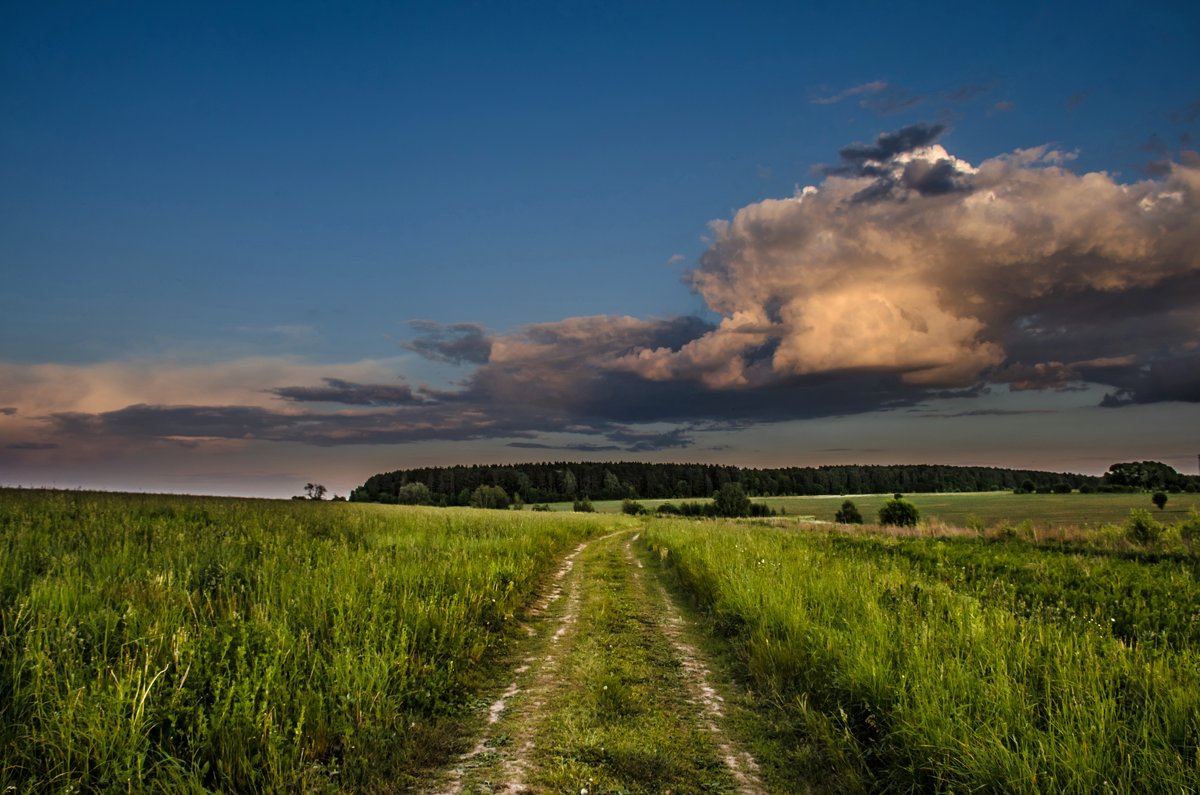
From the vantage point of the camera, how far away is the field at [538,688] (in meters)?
4.45

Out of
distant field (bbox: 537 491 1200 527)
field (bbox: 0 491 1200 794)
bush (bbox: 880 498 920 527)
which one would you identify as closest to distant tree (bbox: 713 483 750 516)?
distant field (bbox: 537 491 1200 527)

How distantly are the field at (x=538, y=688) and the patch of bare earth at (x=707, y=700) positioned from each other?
0.13ft

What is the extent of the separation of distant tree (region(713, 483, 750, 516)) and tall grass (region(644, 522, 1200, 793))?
10414cm

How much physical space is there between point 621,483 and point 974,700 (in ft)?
535

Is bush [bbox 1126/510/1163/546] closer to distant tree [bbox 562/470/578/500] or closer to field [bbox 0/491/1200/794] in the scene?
field [bbox 0/491/1200/794]

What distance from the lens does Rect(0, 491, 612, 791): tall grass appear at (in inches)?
175

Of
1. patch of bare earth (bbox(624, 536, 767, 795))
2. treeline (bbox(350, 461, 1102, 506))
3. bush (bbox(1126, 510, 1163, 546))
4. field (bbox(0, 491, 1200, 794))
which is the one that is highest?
field (bbox(0, 491, 1200, 794))

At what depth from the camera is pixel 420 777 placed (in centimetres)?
495

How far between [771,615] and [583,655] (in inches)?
118

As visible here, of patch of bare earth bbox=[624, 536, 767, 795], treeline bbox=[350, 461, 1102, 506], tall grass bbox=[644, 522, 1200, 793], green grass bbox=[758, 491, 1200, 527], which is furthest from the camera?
treeline bbox=[350, 461, 1102, 506]

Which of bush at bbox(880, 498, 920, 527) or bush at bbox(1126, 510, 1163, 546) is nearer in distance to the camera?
bush at bbox(1126, 510, 1163, 546)

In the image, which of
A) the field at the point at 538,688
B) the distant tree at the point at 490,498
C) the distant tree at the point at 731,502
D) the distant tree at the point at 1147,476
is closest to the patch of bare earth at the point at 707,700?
the field at the point at 538,688

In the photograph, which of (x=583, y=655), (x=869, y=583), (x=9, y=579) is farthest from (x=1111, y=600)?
(x=9, y=579)

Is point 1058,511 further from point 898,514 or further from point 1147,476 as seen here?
point 1147,476
